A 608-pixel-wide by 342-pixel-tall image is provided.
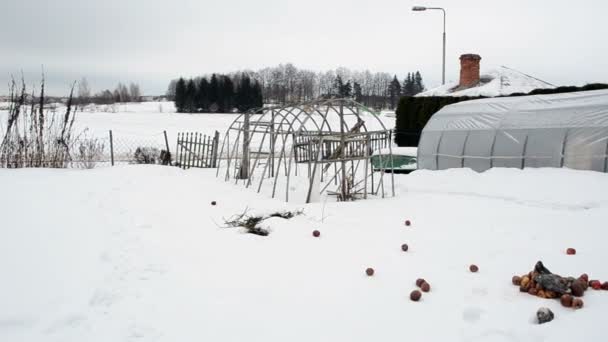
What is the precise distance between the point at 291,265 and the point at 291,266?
0.10 ft

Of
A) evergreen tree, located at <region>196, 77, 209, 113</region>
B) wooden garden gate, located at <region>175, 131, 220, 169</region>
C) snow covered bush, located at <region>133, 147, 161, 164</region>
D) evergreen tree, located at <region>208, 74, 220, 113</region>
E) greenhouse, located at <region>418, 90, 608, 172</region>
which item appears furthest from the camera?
evergreen tree, located at <region>208, 74, 220, 113</region>

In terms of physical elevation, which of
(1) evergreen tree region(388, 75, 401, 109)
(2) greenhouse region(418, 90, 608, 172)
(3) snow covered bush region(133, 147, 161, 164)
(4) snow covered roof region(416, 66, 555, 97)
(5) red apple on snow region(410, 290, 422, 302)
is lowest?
(5) red apple on snow region(410, 290, 422, 302)

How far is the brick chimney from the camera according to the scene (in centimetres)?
1905

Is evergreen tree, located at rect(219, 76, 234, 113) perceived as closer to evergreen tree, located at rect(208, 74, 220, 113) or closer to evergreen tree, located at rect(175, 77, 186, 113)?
evergreen tree, located at rect(208, 74, 220, 113)

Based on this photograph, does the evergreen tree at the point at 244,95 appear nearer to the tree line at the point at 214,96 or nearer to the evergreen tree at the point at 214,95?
the tree line at the point at 214,96

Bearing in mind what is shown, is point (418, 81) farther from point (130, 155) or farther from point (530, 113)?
point (530, 113)

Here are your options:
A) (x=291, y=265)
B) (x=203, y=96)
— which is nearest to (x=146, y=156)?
(x=291, y=265)

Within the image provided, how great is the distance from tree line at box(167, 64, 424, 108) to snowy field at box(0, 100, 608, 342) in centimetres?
6085

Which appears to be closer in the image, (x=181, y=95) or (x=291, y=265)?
(x=291, y=265)

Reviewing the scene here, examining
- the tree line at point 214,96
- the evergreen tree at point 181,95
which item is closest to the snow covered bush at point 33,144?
the tree line at point 214,96

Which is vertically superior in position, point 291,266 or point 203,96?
point 203,96

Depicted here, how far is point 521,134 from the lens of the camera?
9.84m

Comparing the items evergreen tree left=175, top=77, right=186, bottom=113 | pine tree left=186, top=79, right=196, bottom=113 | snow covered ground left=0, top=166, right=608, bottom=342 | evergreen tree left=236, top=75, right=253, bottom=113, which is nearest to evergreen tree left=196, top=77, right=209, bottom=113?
pine tree left=186, top=79, right=196, bottom=113

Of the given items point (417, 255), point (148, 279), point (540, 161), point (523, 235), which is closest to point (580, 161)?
point (540, 161)
